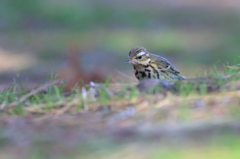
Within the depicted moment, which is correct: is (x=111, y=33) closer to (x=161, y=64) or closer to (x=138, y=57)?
(x=161, y=64)

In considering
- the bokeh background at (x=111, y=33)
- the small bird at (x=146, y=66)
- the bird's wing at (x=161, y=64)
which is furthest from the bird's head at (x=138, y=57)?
the bokeh background at (x=111, y=33)

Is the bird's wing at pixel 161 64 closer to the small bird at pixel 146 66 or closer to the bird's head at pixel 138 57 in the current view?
the small bird at pixel 146 66

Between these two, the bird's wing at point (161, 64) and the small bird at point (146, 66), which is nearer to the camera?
the small bird at point (146, 66)

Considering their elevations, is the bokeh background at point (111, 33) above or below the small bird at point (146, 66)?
above

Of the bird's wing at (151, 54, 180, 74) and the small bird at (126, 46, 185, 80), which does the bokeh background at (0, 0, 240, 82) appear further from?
the small bird at (126, 46, 185, 80)

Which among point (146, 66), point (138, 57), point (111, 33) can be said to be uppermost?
point (111, 33)

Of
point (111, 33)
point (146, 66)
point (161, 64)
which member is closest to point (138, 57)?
point (146, 66)

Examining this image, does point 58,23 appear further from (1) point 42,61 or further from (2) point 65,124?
(2) point 65,124

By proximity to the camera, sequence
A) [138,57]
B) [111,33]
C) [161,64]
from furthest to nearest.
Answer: [111,33]
[161,64]
[138,57]
